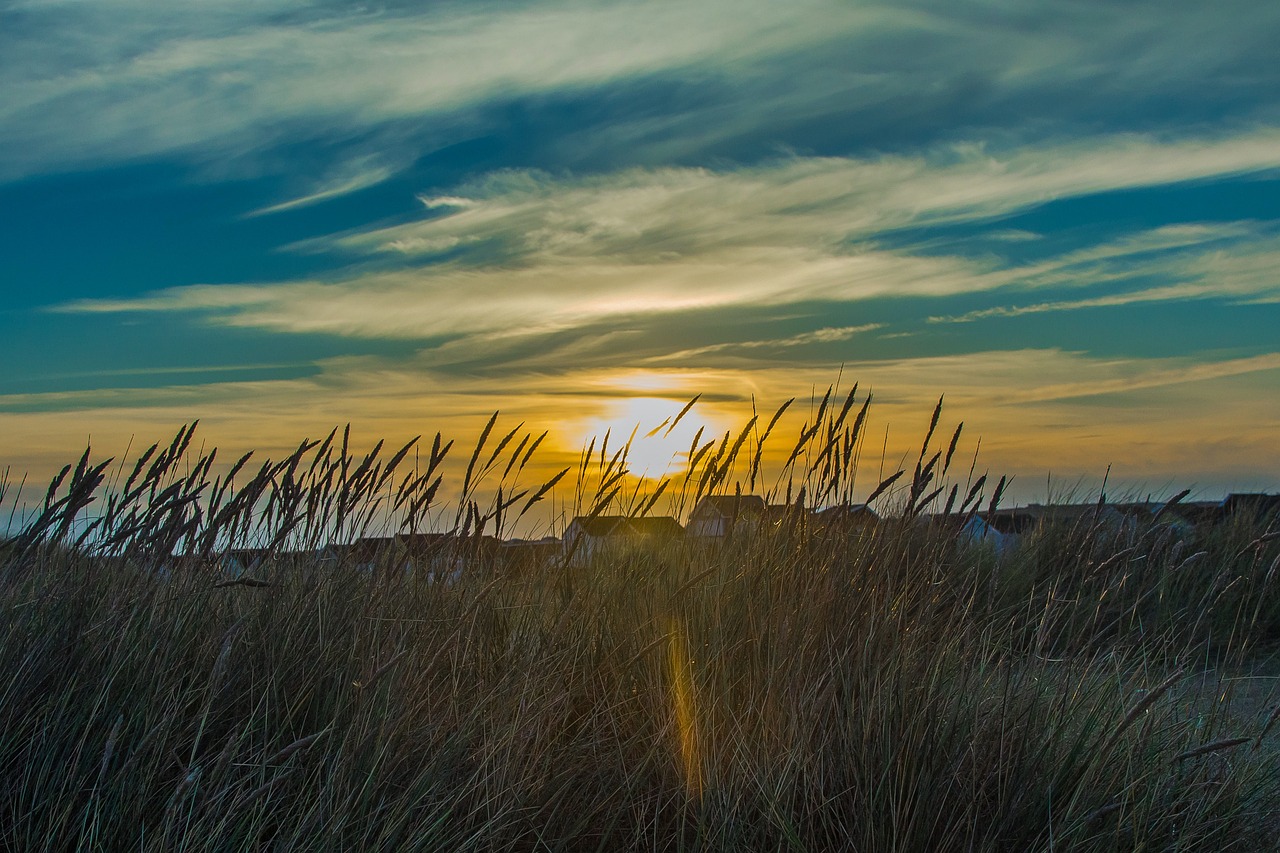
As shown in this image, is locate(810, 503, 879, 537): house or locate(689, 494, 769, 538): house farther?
locate(689, 494, 769, 538): house

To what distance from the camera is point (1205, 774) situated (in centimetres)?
288

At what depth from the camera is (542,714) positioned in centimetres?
265

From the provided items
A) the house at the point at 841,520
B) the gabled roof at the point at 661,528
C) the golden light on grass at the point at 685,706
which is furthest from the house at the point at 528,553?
the house at the point at 841,520

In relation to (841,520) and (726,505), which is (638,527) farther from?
(841,520)

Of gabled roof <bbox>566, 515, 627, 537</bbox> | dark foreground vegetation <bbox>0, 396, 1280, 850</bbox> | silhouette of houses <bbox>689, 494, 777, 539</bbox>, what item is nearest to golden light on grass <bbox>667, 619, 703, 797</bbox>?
dark foreground vegetation <bbox>0, 396, 1280, 850</bbox>

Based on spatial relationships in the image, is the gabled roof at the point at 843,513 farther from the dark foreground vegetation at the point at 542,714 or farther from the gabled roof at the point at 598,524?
the gabled roof at the point at 598,524

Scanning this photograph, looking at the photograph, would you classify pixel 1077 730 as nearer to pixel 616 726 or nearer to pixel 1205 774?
pixel 1205 774

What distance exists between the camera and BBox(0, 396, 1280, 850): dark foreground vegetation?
2.28 meters

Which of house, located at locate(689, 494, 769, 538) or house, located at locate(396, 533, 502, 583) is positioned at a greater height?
house, located at locate(689, 494, 769, 538)

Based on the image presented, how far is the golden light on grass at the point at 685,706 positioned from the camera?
2.57 meters

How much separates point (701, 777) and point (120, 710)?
145cm

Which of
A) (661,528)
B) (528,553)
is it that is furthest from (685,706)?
(528,553)

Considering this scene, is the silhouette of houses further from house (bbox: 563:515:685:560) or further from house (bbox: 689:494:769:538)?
house (bbox: 563:515:685:560)

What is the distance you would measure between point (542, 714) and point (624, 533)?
1664mm
